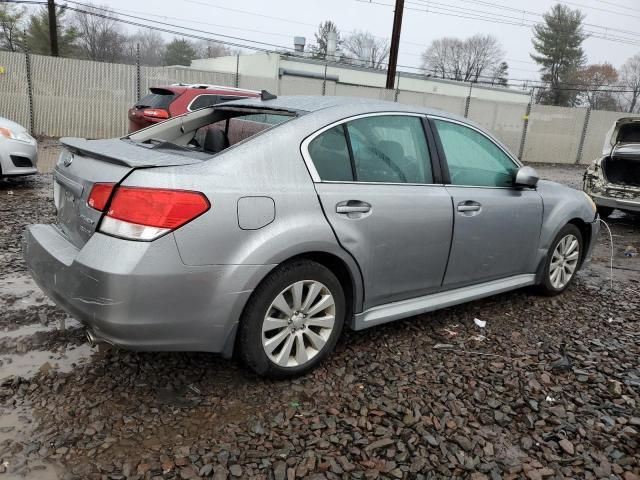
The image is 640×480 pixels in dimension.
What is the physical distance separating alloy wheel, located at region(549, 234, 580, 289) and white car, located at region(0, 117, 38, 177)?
23.1 ft

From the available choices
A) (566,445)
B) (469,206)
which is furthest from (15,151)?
(566,445)

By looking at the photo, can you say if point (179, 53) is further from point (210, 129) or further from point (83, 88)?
point (210, 129)

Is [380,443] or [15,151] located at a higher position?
[15,151]

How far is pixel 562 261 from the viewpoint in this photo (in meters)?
4.64

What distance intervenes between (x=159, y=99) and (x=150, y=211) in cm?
767

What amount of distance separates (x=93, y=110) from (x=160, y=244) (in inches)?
583

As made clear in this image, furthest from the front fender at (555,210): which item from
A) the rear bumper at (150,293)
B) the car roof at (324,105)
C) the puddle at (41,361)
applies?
the puddle at (41,361)

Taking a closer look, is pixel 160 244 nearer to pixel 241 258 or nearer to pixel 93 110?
pixel 241 258

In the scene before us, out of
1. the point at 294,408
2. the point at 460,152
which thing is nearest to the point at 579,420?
the point at 294,408

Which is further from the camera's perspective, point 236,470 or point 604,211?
point 604,211

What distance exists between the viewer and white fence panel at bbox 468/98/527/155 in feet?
67.5

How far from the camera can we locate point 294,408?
2738 mm

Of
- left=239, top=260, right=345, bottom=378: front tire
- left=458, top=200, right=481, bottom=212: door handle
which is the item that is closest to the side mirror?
left=458, top=200, right=481, bottom=212: door handle

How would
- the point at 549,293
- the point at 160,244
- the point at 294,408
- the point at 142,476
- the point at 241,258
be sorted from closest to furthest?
the point at 142,476 → the point at 160,244 → the point at 241,258 → the point at 294,408 → the point at 549,293
